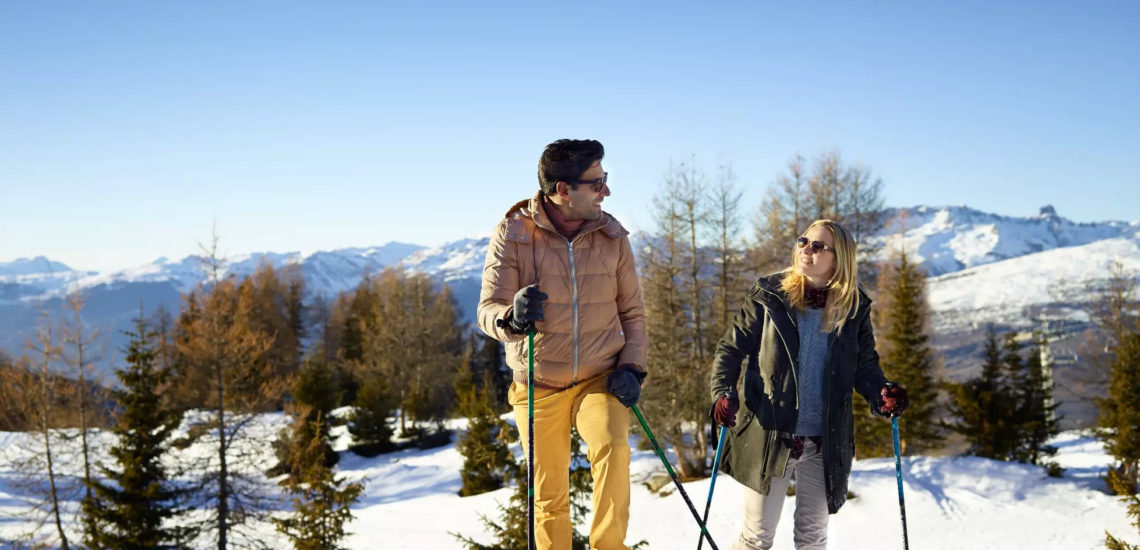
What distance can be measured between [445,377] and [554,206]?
3476 centimetres

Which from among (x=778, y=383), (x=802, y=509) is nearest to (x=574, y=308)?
(x=778, y=383)

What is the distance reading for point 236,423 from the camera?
16297 mm

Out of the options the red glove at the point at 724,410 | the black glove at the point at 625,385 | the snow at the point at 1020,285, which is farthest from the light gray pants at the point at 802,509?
the snow at the point at 1020,285

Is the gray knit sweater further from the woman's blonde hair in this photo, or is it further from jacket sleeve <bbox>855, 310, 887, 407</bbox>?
jacket sleeve <bbox>855, 310, 887, 407</bbox>

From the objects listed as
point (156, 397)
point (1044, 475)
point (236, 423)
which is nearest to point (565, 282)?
point (156, 397)

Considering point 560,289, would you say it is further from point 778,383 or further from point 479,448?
point 479,448

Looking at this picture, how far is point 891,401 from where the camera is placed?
3.30 metres

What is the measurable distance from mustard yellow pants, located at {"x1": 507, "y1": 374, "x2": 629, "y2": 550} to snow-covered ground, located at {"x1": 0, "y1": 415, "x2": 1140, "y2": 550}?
7.54 m

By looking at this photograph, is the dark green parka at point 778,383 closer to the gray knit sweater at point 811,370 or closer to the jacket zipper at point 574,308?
the gray knit sweater at point 811,370

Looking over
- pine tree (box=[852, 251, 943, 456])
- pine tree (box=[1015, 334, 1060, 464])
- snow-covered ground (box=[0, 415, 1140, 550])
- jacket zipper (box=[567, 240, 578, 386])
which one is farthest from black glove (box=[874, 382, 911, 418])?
pine tree (box=[1015, 334, 1060, 464])

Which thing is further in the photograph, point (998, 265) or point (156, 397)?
point (998, 265)

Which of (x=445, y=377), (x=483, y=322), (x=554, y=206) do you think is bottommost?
(x=445, y=377)

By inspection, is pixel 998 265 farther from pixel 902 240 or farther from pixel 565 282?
pixel 565 282

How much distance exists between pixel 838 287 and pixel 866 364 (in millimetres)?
463
